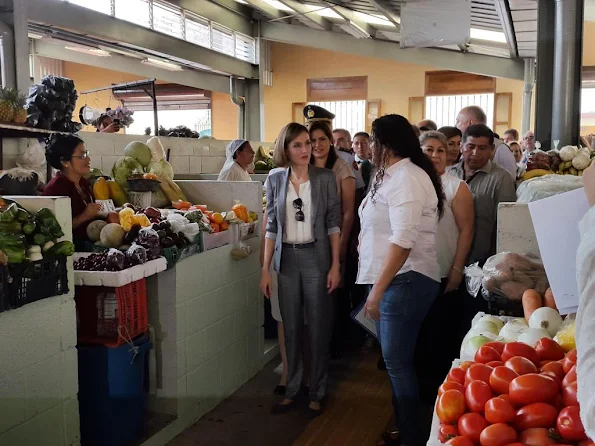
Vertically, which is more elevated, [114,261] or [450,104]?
[450,104]

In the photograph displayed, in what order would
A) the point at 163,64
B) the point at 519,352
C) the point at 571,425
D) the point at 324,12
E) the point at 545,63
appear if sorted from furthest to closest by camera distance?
the point at 324,12 → the point at 163,64 → the point at 545,63 → the point at 519,352 → the point at 571,425

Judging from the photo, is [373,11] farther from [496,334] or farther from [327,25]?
[496,334]

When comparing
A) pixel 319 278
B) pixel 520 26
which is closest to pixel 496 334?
pixel 319 278

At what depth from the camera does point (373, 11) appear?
7.77m

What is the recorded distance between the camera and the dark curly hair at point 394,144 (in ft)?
7.94

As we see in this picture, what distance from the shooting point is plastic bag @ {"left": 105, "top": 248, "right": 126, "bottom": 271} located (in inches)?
99.9

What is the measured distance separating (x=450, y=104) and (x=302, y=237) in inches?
343

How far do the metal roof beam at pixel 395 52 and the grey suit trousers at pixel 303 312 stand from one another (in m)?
6.98

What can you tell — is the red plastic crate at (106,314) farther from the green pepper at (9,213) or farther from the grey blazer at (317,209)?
the grey blazer at (317,209)

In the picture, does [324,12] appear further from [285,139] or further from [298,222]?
[298,222]

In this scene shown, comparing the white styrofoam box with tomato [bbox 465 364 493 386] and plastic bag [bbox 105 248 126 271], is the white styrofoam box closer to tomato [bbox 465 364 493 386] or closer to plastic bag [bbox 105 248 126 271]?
plastic bag [bbox 105 248 126 271]

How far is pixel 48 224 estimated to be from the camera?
217 centimetres

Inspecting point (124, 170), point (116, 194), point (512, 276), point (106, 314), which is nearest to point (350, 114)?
point (124, 170)

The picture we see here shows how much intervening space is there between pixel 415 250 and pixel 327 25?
7648 millimetres
